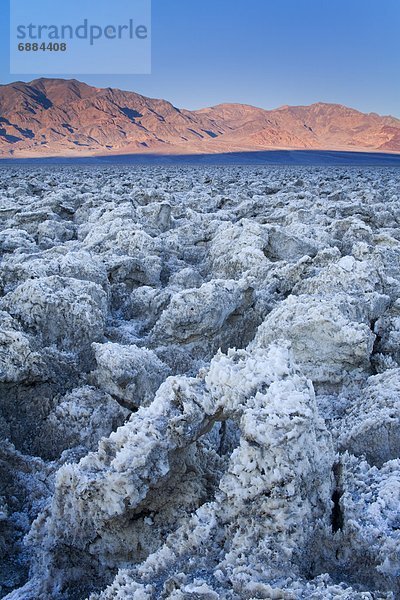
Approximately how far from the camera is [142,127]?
5404 inches

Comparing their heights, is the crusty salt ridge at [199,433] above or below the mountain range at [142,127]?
below

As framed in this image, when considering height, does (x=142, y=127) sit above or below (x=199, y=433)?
above

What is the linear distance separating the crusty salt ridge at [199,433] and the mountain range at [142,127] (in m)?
88.7

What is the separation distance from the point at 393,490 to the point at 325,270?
122 inches

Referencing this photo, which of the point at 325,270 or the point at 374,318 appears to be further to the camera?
the point at 325,270

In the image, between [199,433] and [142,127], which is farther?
[142,127]

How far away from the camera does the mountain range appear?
366ft

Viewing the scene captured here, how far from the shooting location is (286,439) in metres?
1.90

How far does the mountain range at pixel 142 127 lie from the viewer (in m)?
112

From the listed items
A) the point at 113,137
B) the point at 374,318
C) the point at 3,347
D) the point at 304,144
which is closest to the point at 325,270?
the point at 374,318

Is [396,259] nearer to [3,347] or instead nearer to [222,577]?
[3,347]

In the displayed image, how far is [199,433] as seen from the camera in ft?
7.34

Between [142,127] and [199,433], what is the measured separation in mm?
141803

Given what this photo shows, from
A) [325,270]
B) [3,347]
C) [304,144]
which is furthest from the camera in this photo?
[304,144]
